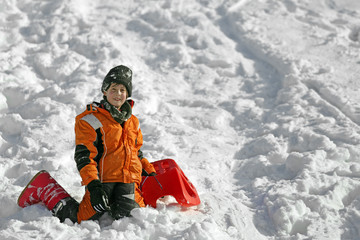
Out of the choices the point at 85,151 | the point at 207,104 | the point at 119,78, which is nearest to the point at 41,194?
the point at 85,151

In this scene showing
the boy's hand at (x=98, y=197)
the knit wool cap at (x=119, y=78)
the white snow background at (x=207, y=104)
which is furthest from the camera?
the white snow background at (x=207, y=104)

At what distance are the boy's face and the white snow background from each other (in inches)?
33.9

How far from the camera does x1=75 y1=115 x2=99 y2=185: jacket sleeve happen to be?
2814mm

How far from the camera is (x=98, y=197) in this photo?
2736 mm

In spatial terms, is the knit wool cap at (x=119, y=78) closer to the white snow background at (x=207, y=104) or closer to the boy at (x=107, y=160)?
the boy at (x=107, y=160)

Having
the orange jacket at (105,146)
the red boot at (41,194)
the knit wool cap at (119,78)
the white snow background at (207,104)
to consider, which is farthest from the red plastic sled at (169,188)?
the knit wool cap at (119,78)

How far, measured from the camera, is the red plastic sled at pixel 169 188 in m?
3.23

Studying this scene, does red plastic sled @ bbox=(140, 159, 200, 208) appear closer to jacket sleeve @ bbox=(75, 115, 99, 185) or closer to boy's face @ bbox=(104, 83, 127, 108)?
jacket sleeve @ bbox=(75, 115, 99, 185)

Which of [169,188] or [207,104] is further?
[207,104]

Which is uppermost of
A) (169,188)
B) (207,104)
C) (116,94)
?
(116,94)

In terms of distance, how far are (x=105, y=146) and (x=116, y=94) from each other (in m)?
0.40

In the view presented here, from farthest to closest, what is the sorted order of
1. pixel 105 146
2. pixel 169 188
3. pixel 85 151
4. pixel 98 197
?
pixel 169 188 < pixel 105 146 < pixel 85 151 < pixel 98 197

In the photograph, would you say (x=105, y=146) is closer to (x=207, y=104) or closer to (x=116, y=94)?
(x=116, y=94)

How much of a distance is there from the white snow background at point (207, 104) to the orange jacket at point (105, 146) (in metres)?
0.37
